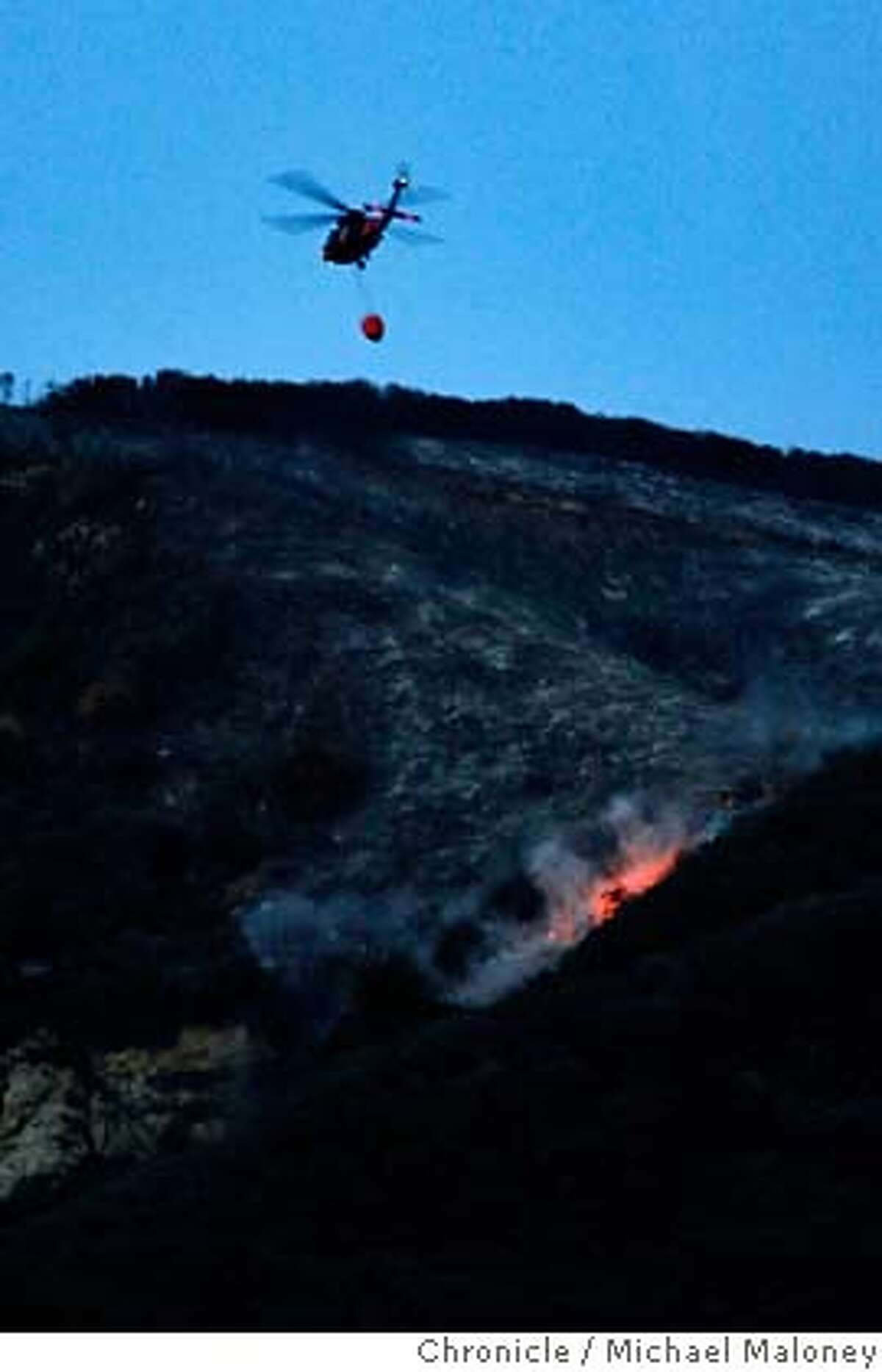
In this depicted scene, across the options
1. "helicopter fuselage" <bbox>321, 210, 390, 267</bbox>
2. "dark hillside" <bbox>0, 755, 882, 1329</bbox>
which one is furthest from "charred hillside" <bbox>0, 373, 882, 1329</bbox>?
"helicopter fuselage" <bbox>321, 210, 390, 267</bbox>

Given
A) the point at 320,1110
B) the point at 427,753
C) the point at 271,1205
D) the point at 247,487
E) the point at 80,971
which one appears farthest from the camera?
the point at 247,487

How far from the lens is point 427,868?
29812mm

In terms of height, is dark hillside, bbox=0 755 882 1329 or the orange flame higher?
the orange flame

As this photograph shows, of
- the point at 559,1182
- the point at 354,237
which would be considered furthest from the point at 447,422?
the point at 559,1182

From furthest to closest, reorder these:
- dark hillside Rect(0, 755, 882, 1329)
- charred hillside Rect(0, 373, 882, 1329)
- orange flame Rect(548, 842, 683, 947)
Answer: orange flame Rect(548, 842, 683, 947) < charred hillside Rect(0, 373, 882, 1329) < dark hillside Rect(0, 755, 882, 1329)

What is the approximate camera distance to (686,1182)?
584 inches

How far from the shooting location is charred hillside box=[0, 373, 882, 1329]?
1418 centimetres

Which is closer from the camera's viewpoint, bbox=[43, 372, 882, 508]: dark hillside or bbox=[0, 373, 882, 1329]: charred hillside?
bbox=[0, 373, 882, 1329]: charred hillside

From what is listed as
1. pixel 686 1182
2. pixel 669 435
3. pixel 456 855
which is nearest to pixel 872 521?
pixel 669 435

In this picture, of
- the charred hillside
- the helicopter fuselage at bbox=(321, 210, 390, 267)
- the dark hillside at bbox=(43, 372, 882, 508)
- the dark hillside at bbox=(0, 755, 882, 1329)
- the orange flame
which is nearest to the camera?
the dark hillside at bbox=(0, 755, 882, 1329)

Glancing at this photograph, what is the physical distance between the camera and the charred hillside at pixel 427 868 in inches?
558

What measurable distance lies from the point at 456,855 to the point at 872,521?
32.8m

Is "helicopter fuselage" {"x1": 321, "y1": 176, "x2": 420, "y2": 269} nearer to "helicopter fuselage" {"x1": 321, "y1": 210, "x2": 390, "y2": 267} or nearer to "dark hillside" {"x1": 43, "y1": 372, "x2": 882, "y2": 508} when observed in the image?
"helicopter fuselage" {"x1": 321, "y1": 210, "x2": 390, "y2": 267}

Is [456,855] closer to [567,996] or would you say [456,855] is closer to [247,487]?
[567,996]
